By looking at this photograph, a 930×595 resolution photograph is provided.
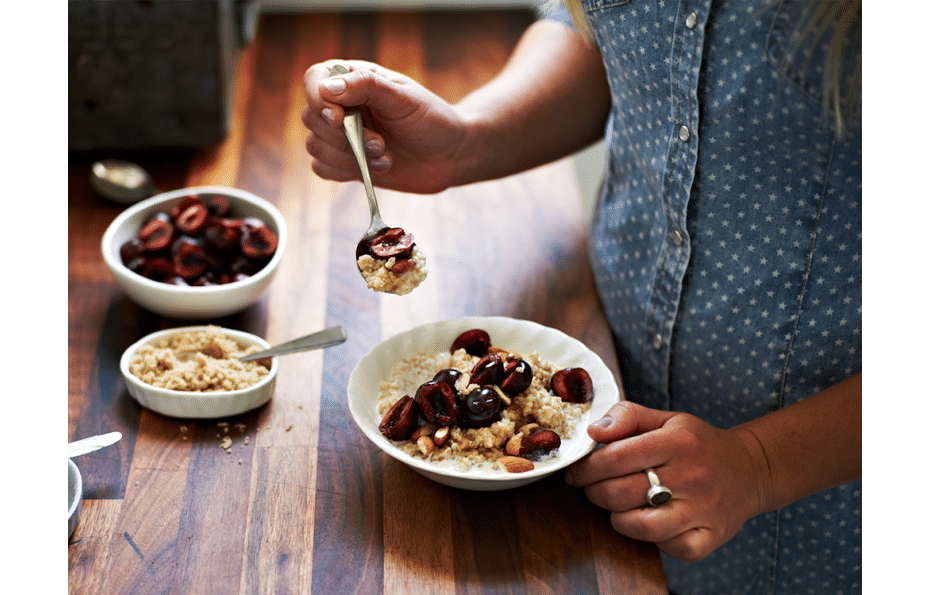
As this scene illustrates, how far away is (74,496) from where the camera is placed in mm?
822

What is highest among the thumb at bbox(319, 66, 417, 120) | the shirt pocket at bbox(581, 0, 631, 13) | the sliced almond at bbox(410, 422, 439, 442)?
the shirt pocket at bbox(581, 0, 631, 13)

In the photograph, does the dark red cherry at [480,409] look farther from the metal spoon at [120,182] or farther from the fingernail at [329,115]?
the metal spoon at [120,182]

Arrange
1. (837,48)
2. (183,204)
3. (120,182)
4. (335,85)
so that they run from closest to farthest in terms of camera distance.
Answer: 1. (837,48)
2. (335,85)
3. (183,204)
4. (120,182)

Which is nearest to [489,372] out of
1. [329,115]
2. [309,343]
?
[309,343]

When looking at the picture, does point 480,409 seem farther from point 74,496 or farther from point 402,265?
point 74,496

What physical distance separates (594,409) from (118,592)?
53cm

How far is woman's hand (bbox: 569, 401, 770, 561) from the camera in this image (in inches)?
32.1

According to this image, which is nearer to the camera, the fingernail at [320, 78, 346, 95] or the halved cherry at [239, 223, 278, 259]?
the fingernail at [320, 78, 346, 95]

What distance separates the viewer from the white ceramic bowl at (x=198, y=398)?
36.6 inches

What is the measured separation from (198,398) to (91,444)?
0.12 meters

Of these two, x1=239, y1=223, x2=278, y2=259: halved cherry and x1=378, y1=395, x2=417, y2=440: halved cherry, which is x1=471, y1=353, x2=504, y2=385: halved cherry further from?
x1=239, y1=223, x2=278, y2=259: halved cherry

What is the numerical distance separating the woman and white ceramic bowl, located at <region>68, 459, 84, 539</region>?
0.49 meters

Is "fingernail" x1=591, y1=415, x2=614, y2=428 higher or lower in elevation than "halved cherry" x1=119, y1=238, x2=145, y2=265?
higher

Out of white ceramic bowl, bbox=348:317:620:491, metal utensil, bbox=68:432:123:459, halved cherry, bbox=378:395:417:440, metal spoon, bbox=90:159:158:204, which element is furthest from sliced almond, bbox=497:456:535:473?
metal spoon, bbox=90:159:158:204
